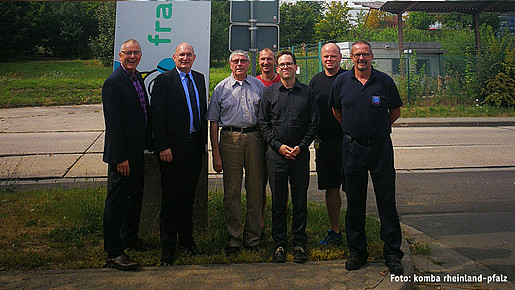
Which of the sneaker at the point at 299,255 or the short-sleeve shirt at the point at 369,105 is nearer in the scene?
the short-sleeve shirt at the point at 369,105

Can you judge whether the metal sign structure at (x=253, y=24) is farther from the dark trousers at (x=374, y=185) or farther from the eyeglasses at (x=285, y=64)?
the dark trousers at (x=374, y=185)

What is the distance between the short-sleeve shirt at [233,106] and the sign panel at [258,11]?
2526 mm


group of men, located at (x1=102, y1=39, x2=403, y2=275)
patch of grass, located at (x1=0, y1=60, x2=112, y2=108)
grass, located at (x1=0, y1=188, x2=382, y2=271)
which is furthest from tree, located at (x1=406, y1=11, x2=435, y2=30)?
group of men, located at (x1=102, y1=39, x2=403, y2=275)

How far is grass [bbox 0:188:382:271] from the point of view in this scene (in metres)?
4.55

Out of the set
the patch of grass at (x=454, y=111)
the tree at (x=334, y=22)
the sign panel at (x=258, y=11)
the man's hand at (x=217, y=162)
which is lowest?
the man's hand at (x=217, y=162)

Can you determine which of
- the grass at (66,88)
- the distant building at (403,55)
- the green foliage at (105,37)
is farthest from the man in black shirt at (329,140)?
the green foliage at (105,37)

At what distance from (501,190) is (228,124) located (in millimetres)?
5498

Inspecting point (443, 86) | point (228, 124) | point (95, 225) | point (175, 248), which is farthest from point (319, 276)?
point (443, 86)

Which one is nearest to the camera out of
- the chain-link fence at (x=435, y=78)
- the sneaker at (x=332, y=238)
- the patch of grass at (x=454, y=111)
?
the sneaker at (x=332, y=238)

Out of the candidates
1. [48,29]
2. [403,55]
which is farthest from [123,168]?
[48,29]

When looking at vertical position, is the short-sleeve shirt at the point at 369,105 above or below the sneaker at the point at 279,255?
above

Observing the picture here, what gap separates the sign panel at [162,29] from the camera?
205 inches

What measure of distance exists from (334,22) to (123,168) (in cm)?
4454

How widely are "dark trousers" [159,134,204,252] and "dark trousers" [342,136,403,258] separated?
145cm
